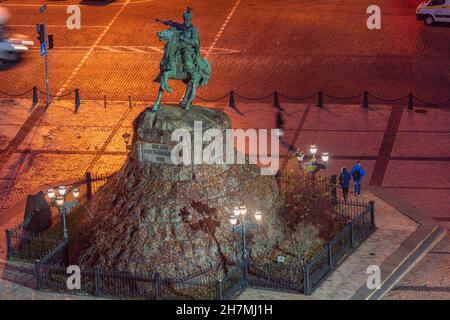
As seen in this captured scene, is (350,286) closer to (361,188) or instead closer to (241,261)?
(241,261)

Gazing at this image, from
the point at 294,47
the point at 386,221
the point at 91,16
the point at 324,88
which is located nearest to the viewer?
the point at 386,221

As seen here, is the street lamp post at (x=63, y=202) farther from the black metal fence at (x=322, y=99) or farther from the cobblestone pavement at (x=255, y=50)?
the cobblestone pavement at (x=255, y=50)

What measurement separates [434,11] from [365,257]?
84.9 ft

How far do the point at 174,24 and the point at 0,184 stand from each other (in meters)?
12.5

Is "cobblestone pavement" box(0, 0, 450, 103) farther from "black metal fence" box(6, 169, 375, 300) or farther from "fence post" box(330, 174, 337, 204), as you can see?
"black metal fence" box(6, 169, 375, 300)

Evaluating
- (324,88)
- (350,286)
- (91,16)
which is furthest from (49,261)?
(91,16)

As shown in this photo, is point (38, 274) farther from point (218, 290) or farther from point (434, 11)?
point (434, 11)

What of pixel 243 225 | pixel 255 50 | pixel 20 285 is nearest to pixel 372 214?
pixel 243 225

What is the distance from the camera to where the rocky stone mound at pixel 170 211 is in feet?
156

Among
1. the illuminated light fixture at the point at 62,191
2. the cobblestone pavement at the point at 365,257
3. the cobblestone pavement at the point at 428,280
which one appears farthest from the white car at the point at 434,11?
the illuminated light fixture at the point at 62,191

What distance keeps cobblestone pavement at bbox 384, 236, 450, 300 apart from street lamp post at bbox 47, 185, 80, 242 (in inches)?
404

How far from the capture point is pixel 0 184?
57125mm

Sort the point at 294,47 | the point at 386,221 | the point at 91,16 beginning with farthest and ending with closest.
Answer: the point at 91,16, the point at 294,47, the point at 386,221

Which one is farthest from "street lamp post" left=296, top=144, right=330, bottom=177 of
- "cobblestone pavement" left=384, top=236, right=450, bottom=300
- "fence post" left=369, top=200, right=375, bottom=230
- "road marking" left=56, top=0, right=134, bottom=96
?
"road marking" left=56, top=0, right=134, bottom=96
